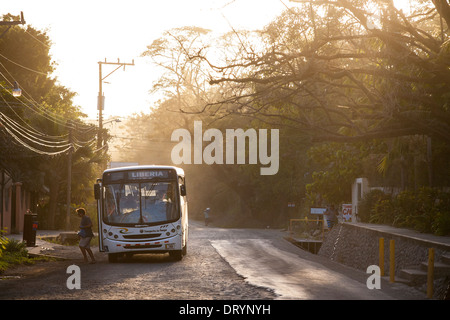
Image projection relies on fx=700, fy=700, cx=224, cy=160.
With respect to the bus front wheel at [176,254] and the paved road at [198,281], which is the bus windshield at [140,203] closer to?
the bus front wheel at [176,254]

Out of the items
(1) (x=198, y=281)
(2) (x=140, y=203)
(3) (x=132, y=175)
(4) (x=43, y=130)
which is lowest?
(1) (x=198, y=281)

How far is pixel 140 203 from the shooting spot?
2178 centimetres

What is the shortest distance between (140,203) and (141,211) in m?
0.27

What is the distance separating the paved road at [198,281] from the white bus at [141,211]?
59 centimetres

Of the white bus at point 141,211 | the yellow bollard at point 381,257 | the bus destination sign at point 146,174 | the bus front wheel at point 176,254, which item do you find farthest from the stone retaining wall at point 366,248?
the bus destination sign at point 146,174

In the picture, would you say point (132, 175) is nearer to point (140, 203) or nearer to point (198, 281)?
point (140, 203)

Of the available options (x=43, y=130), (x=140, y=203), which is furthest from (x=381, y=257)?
(x=43, y=130)

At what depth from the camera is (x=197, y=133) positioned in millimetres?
59750

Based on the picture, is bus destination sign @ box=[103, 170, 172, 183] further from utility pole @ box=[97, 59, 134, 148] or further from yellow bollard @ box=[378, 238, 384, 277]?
utility pole @ box=[97, 59, 134, 148]

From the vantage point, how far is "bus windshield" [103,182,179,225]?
70.9ft

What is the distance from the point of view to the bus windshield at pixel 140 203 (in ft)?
70.9

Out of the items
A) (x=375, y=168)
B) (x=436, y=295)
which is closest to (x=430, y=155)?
(x=375, y=168)
